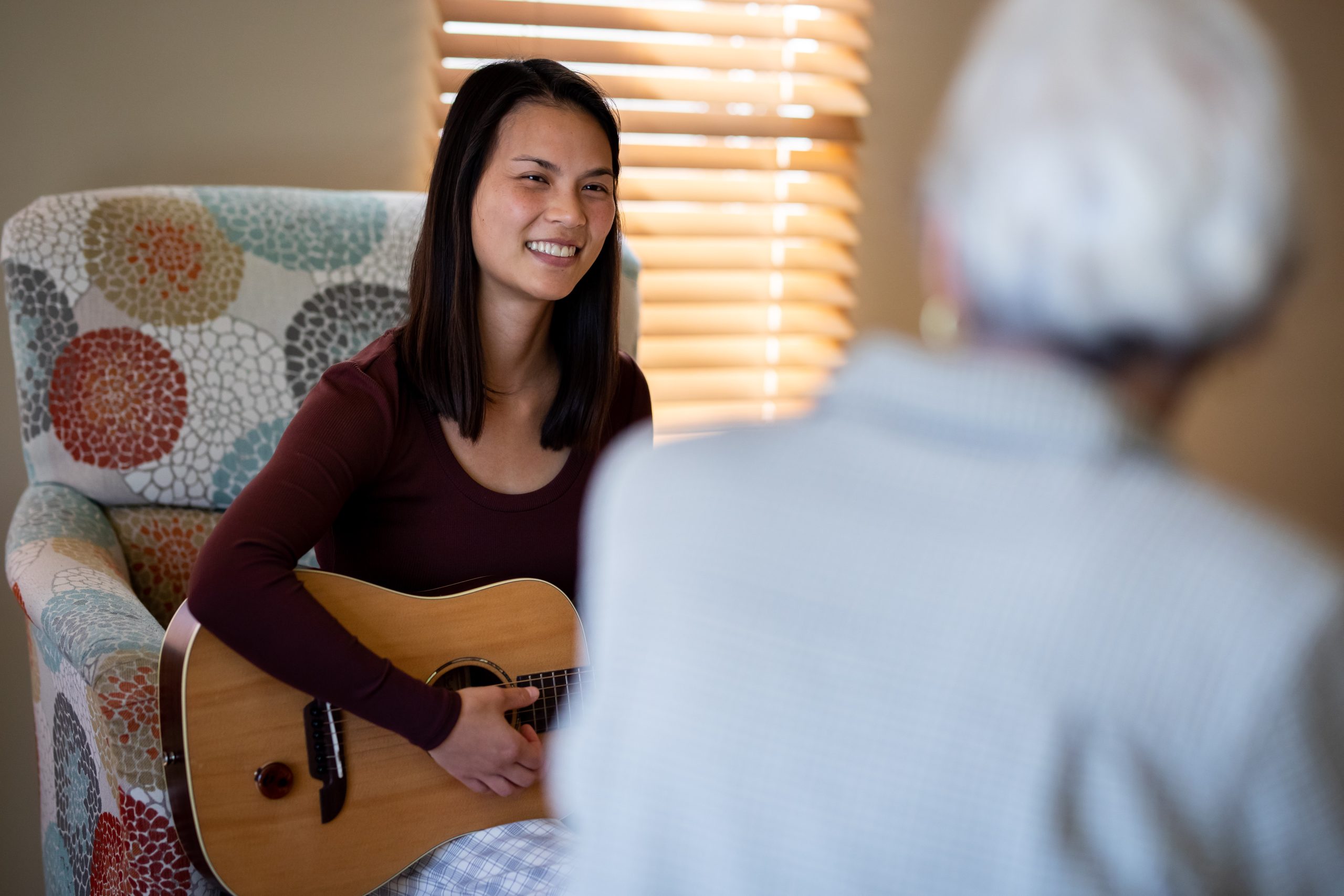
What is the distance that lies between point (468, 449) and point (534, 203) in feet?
1.10

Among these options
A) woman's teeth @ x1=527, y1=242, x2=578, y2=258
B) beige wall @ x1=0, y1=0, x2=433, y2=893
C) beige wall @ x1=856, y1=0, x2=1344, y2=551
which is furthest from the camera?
beige wall @ x1=856, y1=0, x2=1344, y2=551

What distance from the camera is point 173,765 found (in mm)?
1156

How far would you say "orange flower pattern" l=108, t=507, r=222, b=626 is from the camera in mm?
1735

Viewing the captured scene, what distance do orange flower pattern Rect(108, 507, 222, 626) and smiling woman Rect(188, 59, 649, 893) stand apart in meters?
0.38

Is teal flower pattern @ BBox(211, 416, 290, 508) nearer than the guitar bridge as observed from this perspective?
No

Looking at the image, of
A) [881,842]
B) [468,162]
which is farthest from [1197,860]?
[468,162]

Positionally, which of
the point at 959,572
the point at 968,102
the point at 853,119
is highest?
the point at 853,119

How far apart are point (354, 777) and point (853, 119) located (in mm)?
1863

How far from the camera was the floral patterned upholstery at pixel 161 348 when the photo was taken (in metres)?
1.67

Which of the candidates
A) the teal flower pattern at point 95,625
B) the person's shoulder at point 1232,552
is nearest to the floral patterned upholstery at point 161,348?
the teal flower pattern at point 95,625

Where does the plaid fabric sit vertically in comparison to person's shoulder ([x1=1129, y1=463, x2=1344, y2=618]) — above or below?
below

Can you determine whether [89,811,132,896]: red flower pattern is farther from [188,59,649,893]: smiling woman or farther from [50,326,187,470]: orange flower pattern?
[50,326,187,470]: orange flower pattern

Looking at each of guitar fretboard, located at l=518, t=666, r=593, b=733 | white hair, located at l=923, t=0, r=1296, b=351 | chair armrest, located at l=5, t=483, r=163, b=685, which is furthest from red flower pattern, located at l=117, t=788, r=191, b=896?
white hair, located at l=923, t=0, r=1296, b=351

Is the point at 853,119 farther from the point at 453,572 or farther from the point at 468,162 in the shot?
the point at 453,572
